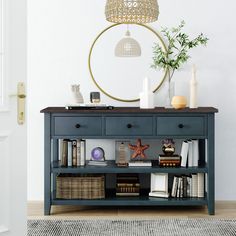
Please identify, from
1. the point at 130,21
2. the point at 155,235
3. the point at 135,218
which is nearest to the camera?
the point at 130,21

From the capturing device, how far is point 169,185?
4.76 metres

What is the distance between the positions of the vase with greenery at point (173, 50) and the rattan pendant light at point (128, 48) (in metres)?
0.31

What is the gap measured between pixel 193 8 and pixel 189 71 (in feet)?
1.78

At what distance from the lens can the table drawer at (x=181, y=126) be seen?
169 inches

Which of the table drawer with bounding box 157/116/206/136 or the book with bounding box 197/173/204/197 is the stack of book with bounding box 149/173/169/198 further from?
the table drawer with bounding box 157/116/206/136

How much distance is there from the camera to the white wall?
4703mm

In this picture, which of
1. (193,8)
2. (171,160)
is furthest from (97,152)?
(193,8)

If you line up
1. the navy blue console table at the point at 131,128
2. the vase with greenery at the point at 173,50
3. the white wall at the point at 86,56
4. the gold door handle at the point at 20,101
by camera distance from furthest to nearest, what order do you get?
the white wall at the point at 86,56, the vase with greenery at the point at 173,50, the navy blue console table at the point at 131,128, the gold door handle at the point at 20,101

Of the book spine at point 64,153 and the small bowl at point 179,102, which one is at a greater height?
the small bowl at point 179,102

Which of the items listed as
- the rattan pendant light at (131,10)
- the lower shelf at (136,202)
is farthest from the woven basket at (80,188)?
the rattan pendant light at (131,10)

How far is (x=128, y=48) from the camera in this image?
438cm

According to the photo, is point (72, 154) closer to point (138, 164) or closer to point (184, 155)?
point (138, 164)

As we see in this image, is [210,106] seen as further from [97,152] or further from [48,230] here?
[48,230]

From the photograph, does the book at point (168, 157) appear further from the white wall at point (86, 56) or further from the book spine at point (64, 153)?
the book spine at point (64, 153)
